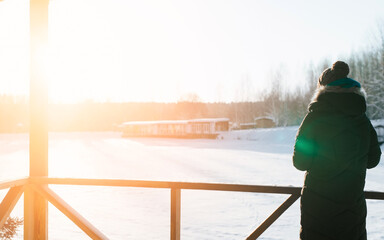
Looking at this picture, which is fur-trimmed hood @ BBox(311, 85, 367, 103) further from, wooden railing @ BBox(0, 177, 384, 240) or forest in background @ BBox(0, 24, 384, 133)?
forest in background @ BBox(0, 24, 384, 133)

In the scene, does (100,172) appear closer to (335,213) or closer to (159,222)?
(159,222)

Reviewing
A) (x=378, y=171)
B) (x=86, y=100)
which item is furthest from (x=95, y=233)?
(x=86, y=100)

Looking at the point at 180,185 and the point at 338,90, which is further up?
the point at 338,90

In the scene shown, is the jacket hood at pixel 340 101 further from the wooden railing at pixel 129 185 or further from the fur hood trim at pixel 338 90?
the wooden railing at pixel 129 185

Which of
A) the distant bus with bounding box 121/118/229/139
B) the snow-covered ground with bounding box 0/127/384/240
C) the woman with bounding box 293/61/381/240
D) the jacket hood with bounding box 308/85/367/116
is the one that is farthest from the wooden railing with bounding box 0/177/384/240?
the distant bus with bounding box 121/118/229/139

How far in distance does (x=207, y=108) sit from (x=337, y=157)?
56.4 metres

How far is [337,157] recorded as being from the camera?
1.47 meters

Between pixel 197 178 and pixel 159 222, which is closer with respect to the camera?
pixel 159 222

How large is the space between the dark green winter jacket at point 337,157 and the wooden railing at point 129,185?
1.46 feet

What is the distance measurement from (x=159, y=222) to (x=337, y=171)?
461 cm

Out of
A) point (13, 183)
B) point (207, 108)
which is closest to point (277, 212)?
point (13, 183)

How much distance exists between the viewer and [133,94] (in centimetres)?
7050

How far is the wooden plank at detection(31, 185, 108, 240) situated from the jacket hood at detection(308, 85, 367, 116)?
5.14 ft

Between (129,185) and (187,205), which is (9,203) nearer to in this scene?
(129,185)
